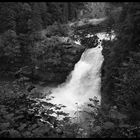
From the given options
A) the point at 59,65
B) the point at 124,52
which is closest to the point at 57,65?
the point at 59,65

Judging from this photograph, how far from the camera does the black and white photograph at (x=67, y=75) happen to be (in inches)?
150

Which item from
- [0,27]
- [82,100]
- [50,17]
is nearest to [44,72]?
[82,100]

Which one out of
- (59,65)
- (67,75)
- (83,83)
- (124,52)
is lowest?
(83,83)

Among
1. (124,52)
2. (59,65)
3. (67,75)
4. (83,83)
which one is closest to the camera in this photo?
(124,52)

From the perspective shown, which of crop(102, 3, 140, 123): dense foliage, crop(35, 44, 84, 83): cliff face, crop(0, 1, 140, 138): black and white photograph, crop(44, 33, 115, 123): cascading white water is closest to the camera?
crop(0, 1, 140, 138): black and white photograph

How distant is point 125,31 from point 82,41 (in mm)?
9605

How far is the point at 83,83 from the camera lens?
16938 millimetres

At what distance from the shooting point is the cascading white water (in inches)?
611

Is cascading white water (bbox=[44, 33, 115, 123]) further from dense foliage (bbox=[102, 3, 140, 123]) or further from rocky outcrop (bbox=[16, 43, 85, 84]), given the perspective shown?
dense foliage (bbox=[102, 3, 140, 123])

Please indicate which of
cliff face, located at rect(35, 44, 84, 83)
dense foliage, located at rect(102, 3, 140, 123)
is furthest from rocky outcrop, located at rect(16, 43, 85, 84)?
dense foliage, located at rect(102, 3, 140, 123)

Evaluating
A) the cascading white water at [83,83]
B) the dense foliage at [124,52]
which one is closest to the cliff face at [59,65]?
the cascading white water at [83,83]

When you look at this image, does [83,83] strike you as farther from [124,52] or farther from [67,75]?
[124,52]

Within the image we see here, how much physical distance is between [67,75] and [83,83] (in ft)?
6.50

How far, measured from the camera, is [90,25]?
26156mm
